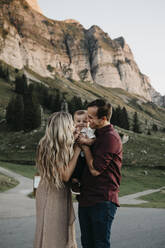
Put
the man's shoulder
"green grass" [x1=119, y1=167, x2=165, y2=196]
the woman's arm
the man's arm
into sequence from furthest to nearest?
"green grass" [x1=119, y1=167, x2=165, y2=196] < the woman's arm < the man's shoulder < the man's arm

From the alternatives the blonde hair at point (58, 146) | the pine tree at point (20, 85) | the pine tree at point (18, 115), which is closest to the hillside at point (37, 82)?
the pine tree at point (18, 115)

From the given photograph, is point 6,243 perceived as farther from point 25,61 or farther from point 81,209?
point 25,61

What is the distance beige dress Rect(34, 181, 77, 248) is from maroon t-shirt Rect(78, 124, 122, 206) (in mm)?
350

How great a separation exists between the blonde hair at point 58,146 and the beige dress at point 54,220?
7.3 inches

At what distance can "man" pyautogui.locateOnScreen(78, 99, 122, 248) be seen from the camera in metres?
3.12

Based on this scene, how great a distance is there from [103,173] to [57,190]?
2.58 feet

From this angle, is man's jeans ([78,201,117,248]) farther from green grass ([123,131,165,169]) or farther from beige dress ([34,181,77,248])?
green grass ([123,131,165,169])

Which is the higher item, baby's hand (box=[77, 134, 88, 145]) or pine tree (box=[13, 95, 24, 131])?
pine tree (box=[13, 95, 24, 131])

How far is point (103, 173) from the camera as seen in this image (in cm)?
320

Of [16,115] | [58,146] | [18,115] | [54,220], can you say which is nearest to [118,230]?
[54,220]

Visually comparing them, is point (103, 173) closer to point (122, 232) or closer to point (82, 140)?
point (82, 140)

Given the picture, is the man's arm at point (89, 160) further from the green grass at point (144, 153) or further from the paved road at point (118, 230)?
the green grass at point (144, 153)

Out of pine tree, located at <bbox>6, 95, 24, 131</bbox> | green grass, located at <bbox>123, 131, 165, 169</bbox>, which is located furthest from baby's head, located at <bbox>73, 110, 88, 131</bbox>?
pine tree, located at <bbox>6, 95, 24, 131</bbox>

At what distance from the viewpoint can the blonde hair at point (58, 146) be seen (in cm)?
343
